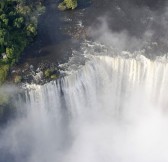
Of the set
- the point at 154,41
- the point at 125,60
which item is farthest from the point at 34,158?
the point at 154,41

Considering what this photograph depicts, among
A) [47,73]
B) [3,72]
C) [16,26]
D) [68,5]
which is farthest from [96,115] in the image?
[68,5]

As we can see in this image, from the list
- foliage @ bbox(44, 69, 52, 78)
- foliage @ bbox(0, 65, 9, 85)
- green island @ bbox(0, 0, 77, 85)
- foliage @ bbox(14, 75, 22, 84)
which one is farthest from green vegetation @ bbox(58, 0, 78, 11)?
foliage @ bbox(14, 75, 22, 84)

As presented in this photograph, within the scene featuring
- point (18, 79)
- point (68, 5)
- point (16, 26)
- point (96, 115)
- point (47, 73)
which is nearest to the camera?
point (18, 79)

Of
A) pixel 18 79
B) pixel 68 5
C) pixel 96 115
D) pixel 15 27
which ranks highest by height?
pixel 68 5

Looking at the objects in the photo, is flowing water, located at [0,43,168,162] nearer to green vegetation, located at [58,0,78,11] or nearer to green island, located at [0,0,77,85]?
green island, located at [0,0,77,85]

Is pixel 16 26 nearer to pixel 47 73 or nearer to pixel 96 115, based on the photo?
pixel 47 73

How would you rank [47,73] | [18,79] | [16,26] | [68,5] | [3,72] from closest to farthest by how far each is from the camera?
[18,79], [47,73], [3,72], [16,26], [68,5]

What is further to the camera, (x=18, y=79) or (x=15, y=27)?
(x=15, y=27)

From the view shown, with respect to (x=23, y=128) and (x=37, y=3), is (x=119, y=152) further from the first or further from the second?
(x=37, y=3)
